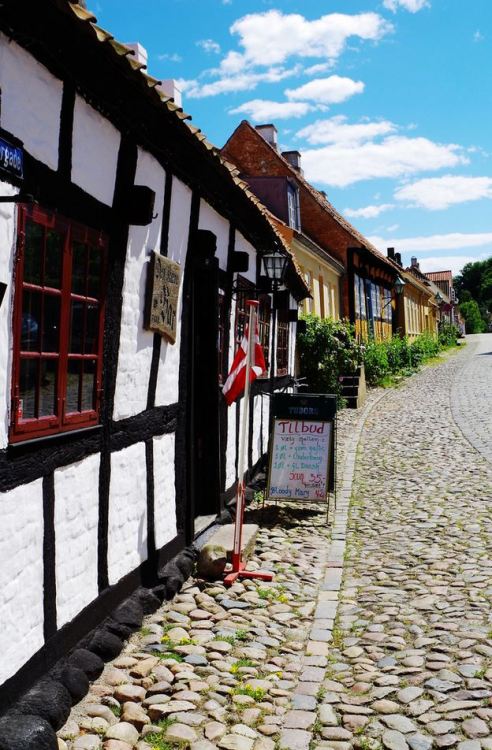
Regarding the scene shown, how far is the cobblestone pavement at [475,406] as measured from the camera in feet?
41.3

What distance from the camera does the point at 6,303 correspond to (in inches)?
127

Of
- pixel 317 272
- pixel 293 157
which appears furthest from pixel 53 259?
pixel 293 157

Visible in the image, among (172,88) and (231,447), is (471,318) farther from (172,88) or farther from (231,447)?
(172,88)

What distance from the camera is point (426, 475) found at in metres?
9.86

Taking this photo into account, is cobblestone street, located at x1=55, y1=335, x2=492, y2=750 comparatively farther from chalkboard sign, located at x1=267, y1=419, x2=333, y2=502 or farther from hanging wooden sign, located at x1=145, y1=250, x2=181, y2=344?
hanging wooden sign, located at x1=145, y1=250, x2=181, y2=344

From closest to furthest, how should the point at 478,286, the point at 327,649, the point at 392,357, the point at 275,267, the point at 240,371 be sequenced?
the point at 327,649 < the point at 240,371 < the point at 275,267 < the point at 392,357 < the point at 478,286

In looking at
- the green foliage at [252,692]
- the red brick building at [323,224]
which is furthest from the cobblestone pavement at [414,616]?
the red brick building at [323,224]

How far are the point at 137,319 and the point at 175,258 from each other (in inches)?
39.9

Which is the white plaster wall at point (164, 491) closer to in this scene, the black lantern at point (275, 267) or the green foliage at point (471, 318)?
the black lantern at point (275, 267)

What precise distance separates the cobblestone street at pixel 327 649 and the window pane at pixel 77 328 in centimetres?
172

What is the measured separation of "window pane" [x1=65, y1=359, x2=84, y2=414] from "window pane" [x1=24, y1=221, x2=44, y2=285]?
0.60 meters

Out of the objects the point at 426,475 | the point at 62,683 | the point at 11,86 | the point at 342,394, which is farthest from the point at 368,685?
the point at 342,394

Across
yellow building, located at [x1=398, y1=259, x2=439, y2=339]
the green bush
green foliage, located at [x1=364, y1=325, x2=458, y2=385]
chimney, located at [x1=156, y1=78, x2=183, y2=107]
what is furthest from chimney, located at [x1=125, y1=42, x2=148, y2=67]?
the green bush

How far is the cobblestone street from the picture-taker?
3504 mm
